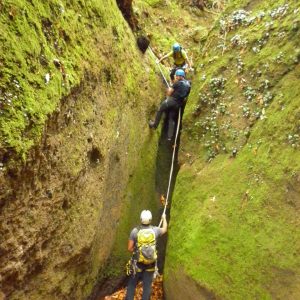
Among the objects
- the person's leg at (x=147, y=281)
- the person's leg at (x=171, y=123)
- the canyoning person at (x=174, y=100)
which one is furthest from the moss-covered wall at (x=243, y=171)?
the person's leg at (x=147, y=281)

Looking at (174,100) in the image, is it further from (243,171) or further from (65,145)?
(65,145)

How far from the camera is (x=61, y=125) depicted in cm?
623

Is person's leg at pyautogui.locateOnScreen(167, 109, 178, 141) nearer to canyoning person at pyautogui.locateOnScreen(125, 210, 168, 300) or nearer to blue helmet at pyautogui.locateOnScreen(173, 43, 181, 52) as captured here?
blue helmet at pyautogui.locateOnScreen(173, 43, 181, 52)

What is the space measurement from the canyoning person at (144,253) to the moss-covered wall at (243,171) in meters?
0.71

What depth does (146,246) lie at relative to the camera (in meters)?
7.21

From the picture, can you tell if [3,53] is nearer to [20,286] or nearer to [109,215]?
[20,286]

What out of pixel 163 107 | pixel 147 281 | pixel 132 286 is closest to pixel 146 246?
pixel 147 281

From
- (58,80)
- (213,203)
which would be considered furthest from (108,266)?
(58,80)

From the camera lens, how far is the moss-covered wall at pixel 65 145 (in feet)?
17.0

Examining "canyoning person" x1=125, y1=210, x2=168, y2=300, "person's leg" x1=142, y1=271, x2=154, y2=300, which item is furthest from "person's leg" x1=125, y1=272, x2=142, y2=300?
"person's leg" x1=142, y1=271, x2=154, y2=300

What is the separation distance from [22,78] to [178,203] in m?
4.90

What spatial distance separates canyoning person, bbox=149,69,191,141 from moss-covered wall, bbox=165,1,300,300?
1.04ft

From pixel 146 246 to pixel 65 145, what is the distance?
8.17 feet

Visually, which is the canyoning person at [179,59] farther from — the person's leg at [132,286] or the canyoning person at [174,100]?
the person's leg at [132,286]
